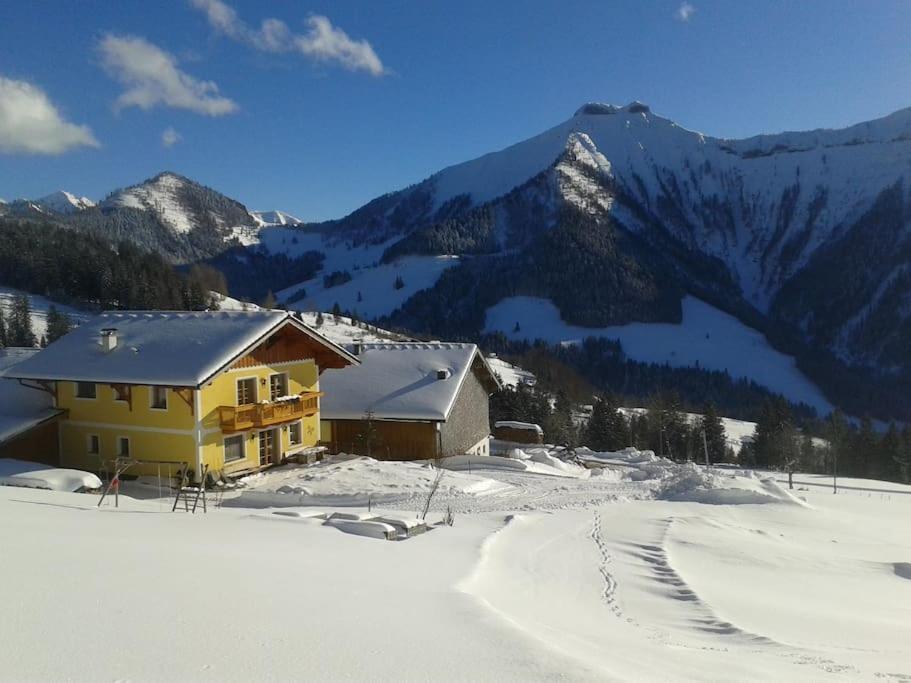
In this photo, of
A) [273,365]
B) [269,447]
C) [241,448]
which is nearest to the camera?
[241,448]

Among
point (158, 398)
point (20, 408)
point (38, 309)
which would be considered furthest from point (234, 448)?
point (38, 309)

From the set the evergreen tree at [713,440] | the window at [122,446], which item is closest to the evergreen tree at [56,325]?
the window at [122,446]

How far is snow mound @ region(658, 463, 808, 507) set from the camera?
20.7 metres

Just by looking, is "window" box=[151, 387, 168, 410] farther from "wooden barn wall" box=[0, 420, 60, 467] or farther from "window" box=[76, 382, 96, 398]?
"wooden barn wall" box=[0, 420, 60, 467]

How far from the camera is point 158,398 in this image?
20859mm

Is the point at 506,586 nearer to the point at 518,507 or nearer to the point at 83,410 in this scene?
the point at 518,507

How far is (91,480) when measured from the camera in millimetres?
17438

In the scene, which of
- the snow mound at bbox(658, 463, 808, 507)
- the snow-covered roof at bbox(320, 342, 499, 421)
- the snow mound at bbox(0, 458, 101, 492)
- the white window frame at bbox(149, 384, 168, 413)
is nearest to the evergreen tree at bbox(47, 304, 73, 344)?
the snow-covered roof at bbox(320, 342, 499, 421)

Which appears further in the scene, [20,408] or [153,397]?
[20,408]

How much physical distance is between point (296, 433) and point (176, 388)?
6.08 metres

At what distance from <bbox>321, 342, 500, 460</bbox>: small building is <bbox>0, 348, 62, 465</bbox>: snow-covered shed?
10.8m

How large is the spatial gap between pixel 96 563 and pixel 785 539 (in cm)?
1502

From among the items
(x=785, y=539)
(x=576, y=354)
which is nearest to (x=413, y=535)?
(x=785, y=539)

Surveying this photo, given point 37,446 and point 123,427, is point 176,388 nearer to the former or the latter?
point 123,427
